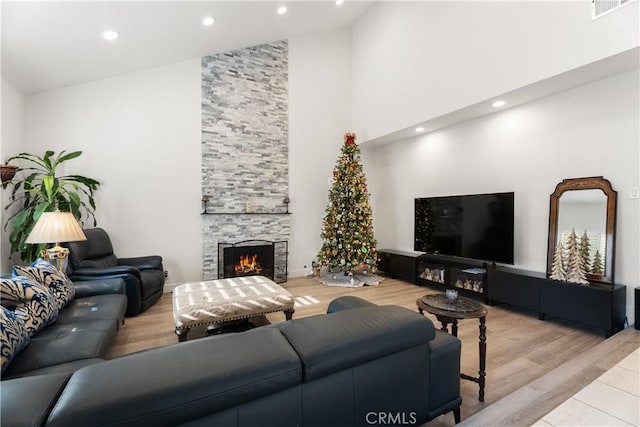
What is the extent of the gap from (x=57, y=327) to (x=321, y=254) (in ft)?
13.2

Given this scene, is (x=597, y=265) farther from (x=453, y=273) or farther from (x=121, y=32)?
(x=121, y=32)

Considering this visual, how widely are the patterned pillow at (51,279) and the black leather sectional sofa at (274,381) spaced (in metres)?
1.95

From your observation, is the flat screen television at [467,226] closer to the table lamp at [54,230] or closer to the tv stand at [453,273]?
the tv stand at [453,273]

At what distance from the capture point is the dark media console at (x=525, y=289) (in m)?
3.04

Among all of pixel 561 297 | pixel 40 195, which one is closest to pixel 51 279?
pixel 40 195

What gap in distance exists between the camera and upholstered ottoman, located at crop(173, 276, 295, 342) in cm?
266

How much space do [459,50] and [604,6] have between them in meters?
1.59

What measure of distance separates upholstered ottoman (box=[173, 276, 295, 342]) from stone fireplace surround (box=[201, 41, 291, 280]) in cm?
214

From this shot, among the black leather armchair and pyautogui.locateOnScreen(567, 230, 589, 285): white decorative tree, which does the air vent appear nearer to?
pyautogui.locateOnScreen(567, 230, 589, 285): white decorative tree

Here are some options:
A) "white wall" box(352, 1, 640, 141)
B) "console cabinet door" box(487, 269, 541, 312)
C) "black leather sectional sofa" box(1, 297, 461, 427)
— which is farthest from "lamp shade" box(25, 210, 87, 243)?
"console cabinet door" box(487, 269, 541, 312)

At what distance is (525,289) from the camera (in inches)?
144

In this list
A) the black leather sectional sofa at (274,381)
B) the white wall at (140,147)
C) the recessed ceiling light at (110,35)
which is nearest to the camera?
the black leather sectional sofa at (274,381)

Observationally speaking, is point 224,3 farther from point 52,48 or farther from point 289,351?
point 289,351

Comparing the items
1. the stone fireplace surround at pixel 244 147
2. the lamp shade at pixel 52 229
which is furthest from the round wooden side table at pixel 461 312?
the stone fireplace surround at pixel 244 147
